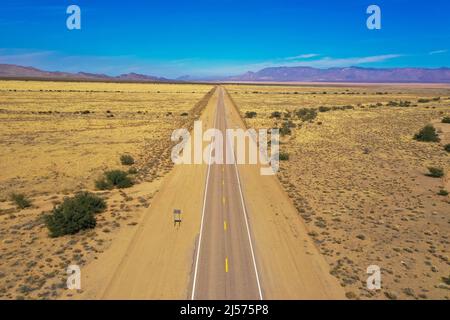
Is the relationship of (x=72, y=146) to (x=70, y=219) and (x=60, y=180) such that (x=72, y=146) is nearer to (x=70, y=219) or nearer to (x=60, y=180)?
(x=60, y=180)

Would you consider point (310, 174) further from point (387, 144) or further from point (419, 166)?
point (387, 144)

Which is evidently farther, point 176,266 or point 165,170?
point 165,170

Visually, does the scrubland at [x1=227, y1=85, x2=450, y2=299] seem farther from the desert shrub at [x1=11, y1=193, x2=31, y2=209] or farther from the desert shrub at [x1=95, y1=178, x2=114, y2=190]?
the desert shrub at [x1=11, y1=193, x2=31, y2=209]

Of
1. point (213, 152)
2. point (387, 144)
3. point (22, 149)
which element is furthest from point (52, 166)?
point (387, 144)

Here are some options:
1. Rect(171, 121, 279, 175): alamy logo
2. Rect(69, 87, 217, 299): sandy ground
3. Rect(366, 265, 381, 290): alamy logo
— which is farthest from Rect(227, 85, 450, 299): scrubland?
Rect(69, 87, 217, 299): sandy ground

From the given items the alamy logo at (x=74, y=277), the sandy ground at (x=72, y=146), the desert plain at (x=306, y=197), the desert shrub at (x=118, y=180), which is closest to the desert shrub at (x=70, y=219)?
the desert plain at (x=306, y=197)
